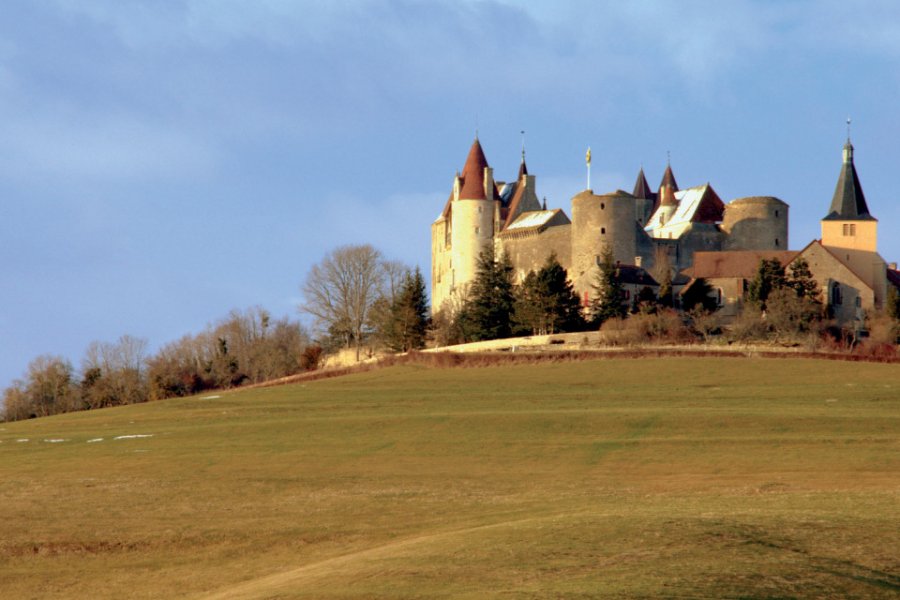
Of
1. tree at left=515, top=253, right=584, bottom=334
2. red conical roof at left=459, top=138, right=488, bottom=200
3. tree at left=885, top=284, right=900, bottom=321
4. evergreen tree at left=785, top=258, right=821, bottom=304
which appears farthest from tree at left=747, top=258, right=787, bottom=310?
red conical roof at left=459, top=138, right=488, bottom=200

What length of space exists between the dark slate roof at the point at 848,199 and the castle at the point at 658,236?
6 centimetres

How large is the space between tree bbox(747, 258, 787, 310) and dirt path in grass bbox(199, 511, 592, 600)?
1988 inches

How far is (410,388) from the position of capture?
57.5 meters

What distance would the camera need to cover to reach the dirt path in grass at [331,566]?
20328mm

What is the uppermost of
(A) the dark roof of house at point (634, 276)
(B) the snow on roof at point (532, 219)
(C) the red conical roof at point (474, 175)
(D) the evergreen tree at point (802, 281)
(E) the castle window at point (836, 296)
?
(C) the red conical roof at point (474, 175)

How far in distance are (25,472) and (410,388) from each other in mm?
20942

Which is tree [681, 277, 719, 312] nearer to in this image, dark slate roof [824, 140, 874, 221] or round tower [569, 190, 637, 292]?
round tower [569, 190, 637, 292]

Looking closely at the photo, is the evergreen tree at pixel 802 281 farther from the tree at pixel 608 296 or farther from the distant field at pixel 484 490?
the distant field at pixel 484 490

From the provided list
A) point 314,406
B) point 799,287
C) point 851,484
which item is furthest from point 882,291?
point 851,484

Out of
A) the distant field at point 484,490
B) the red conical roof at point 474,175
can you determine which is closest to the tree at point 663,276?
the red conical roof at point 474,175

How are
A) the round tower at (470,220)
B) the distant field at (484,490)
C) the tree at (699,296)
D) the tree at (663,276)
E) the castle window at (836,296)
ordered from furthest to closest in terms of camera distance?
the round tower at (470,220) → the tree at (663,276) → the tree at (699,296) → the castle window at (836,296) → the distant field at (484,490)

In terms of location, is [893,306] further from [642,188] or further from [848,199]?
[642,188]

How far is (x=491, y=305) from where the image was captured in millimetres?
80000

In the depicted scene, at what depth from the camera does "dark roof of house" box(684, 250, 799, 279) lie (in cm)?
7925
